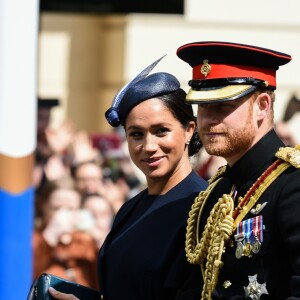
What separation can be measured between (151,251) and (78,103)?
7.17 meters

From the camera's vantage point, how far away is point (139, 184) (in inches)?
343

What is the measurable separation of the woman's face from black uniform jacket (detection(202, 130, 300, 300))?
590 millimetres

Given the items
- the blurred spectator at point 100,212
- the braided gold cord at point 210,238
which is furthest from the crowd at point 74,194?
the braided gold cord at point 210,238

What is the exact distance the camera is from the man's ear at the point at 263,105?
11.2 feet

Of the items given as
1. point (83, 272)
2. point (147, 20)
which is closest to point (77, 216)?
point (83, 272)

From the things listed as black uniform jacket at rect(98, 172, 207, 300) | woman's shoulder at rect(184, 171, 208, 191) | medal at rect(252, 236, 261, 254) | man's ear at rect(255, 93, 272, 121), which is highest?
man's ear at rect(255, 93, 272, 121)

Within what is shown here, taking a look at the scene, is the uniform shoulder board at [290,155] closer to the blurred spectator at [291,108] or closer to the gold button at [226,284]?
the gold button at [226,284]

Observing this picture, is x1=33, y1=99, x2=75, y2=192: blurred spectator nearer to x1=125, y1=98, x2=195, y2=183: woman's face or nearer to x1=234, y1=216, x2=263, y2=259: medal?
x1=125, y1=98, x2=195, y2=183: woman's face

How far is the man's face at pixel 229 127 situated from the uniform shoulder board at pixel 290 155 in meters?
0.09

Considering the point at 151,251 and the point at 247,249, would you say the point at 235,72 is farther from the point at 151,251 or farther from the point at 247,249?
the point at 151,251

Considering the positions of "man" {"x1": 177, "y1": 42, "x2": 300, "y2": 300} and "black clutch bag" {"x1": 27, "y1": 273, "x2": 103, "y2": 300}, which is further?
"black clutch bag" {"x1": 27, "y1": 273, "x2": 103, "y2": 300}

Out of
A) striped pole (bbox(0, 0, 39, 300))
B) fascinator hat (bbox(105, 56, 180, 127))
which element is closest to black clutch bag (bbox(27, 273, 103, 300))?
fascinator hat (bbox(105, 56, 180, 127))

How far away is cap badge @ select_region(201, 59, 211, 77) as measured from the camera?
3586 mm

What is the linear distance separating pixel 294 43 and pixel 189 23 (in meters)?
1.01
